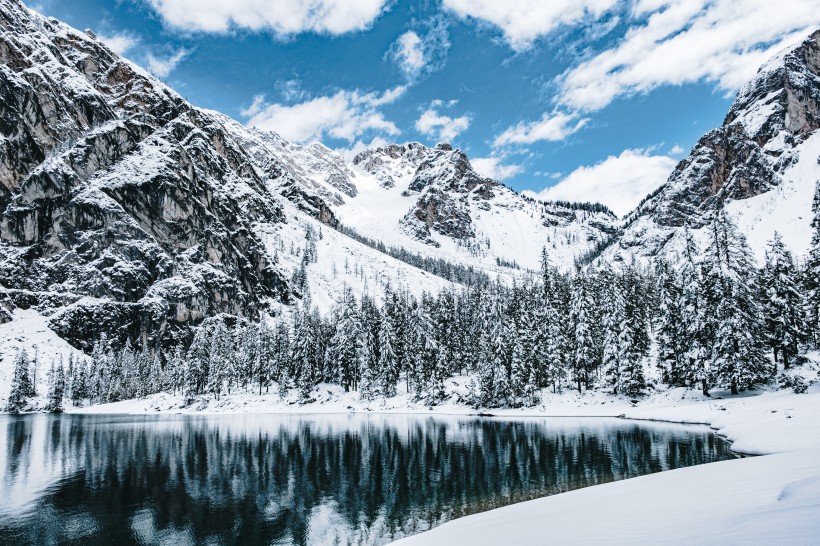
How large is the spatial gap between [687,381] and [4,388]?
148449 millimetres

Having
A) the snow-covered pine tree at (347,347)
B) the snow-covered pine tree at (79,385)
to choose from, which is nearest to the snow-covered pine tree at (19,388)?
the snow-covered pine tree at (79,385)

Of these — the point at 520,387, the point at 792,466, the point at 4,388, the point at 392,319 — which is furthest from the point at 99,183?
the point at 792,466

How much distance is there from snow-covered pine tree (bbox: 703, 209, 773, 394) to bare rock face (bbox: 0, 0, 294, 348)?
501ft

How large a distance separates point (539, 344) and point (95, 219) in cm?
15790

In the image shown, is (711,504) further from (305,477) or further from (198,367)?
(198,367)

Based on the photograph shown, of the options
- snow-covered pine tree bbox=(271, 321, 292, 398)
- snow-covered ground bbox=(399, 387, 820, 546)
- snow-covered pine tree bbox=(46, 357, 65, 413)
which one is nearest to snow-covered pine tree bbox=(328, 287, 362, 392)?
snow-covered pine tree bbox=(271, 321, 292, 398)

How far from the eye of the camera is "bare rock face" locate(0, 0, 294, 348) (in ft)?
501

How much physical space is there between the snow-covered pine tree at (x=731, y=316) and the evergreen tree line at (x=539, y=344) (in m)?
0.13

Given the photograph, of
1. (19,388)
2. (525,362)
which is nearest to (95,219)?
(19,388)

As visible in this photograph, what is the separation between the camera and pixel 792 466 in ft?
57.3

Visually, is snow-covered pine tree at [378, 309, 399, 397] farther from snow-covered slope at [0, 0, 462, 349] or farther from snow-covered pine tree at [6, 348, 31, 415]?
snow-covered slope at [0, 0, 462, 349]

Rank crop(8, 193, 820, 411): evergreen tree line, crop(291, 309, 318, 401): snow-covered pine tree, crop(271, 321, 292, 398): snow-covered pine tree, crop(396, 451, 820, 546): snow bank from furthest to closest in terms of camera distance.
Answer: crop(271, 321, 292, 398): snow-covered pine tree < crop(291, 309, 318, 401): snow-covered pine tree < crop(8, 193, 820, 411): evergreen tree line < crop(396, 451, 820, 546): snow bank

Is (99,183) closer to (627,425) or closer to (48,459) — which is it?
(48,459)

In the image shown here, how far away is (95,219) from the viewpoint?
162 meters
